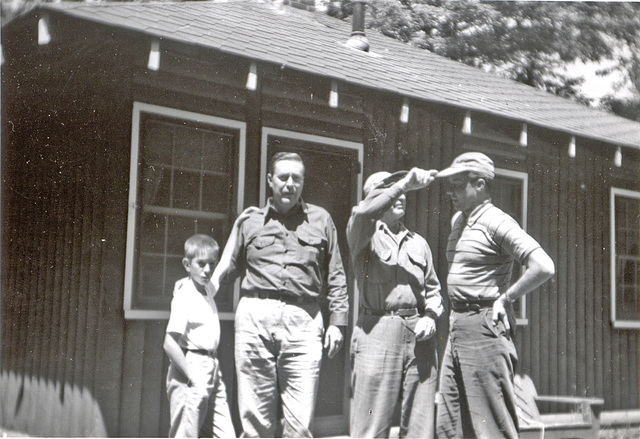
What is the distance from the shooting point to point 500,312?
144 inches

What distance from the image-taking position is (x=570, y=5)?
5.30m

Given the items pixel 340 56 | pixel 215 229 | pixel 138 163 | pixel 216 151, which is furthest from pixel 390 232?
pixel 340 56

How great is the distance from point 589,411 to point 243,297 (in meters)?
3.05

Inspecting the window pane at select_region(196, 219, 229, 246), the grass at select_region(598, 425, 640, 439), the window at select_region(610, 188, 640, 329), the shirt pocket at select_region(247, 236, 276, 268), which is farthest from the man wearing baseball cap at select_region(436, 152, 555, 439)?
the window at select_region(610, 188, 640, 329)

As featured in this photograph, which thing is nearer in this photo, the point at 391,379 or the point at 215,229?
the point at 391,379

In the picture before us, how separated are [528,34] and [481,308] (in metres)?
2.77

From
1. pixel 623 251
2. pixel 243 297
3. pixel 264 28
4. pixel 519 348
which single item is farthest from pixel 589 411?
pixel 264 28

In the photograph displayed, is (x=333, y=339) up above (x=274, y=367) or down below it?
above

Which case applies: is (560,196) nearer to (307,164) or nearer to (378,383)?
(307,164)

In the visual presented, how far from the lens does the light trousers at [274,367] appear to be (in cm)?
379

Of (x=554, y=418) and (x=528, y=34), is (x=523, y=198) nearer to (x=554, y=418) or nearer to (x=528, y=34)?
(x=528, y=34)

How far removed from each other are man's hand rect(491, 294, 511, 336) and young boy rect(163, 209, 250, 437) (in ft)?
5.42

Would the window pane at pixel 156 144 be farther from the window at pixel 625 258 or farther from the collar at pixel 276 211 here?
the window at pixel 625 258

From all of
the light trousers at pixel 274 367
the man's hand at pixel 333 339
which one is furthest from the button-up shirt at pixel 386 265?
the light trousers at pixel 274 367
